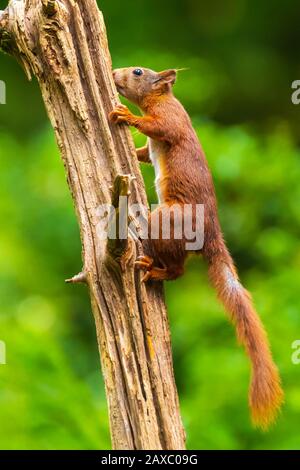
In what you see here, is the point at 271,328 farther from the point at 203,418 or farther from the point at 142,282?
the point at 142,282

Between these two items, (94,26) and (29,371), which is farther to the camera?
(29,371)

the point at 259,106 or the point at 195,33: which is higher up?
the point at 195,33

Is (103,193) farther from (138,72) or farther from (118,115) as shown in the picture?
(138,72)

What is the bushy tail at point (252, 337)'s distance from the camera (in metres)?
4.44

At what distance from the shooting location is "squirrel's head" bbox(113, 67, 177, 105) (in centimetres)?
549

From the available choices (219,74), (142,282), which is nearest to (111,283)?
(142,282)

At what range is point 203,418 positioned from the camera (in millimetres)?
5789

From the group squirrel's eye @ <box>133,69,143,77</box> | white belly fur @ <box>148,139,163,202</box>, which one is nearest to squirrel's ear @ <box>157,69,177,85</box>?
squirrel's eye @ <box>133,69,143,77</box>

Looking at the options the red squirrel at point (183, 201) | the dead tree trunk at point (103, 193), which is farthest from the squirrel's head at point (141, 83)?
the dead tree trunk at point (103, 193)

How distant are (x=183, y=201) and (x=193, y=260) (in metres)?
1.05

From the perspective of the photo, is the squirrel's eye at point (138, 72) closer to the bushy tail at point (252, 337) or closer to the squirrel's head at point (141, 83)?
the squirrel's head at point (141, 83)

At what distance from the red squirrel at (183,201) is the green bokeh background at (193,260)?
116cm

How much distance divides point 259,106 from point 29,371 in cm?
424
